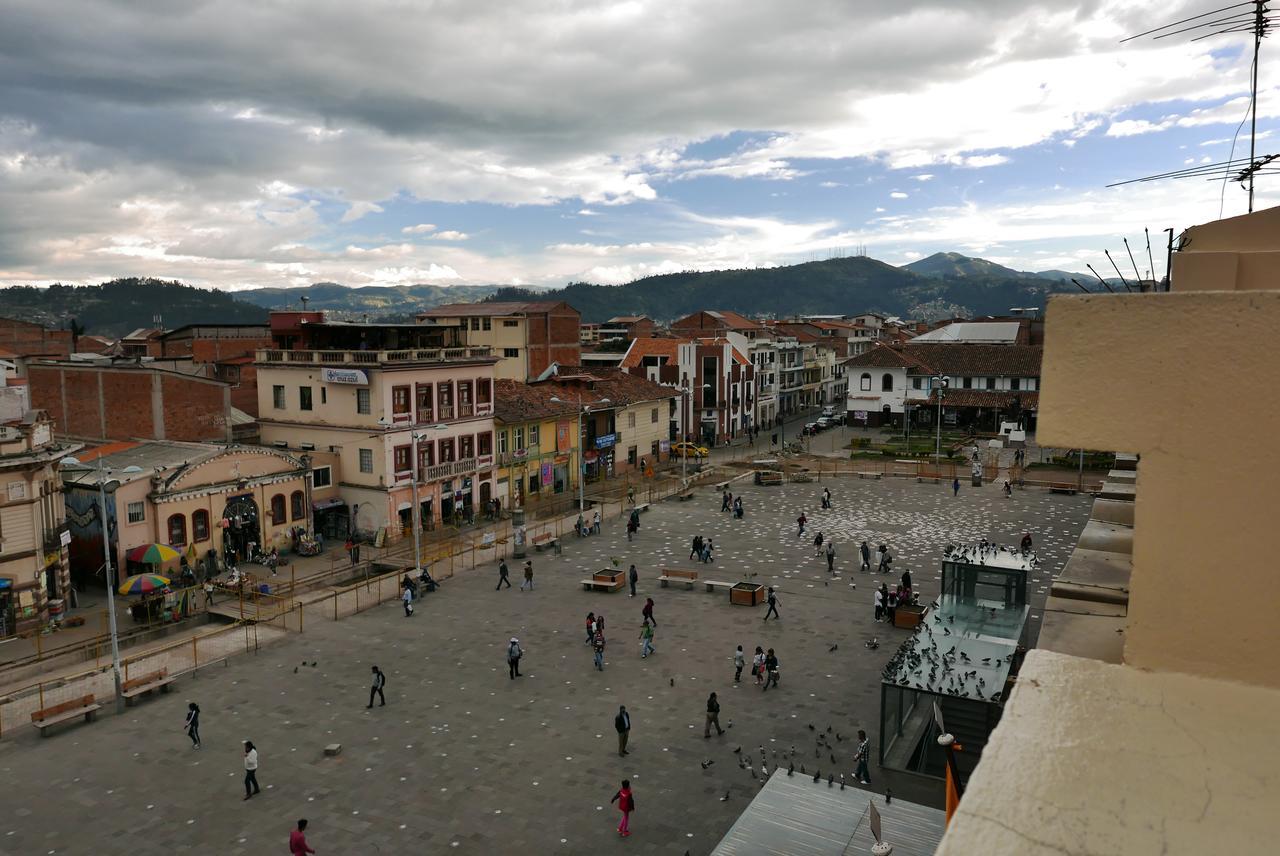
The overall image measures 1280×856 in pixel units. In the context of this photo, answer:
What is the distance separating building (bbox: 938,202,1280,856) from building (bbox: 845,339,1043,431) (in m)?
77.7

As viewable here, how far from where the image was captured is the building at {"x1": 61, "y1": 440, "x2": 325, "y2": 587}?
106 feet

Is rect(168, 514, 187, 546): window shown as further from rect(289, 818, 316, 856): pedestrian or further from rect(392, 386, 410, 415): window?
rect(289, 818, 316, 856): pedestrian

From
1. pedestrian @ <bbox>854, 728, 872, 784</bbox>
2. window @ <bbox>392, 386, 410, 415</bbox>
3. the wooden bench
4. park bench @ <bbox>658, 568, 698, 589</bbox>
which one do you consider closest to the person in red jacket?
pedestrian @ <bbox>854, 728, 872, 784</bbox>

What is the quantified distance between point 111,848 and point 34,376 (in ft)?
125

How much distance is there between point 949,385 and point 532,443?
154 ft

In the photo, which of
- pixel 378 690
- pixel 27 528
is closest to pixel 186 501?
pixel 27 528

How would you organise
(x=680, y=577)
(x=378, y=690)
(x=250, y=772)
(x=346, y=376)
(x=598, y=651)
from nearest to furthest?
(x=250, y=772), (x=378, y=690), (x=598, y=651), (x=680, y=577), (x=346, y=376)

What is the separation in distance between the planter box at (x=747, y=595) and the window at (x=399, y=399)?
1907cm

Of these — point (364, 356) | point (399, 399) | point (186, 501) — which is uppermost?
point (364, 356)

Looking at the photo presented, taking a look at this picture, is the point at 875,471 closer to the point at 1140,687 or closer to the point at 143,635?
the point at 143,635

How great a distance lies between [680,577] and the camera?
1323 inches

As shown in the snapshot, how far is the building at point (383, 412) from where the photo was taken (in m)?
40.8

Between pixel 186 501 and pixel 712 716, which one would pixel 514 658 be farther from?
pixel 186 501

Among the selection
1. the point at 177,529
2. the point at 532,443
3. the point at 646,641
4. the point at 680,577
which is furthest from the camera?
the point at 532,443
